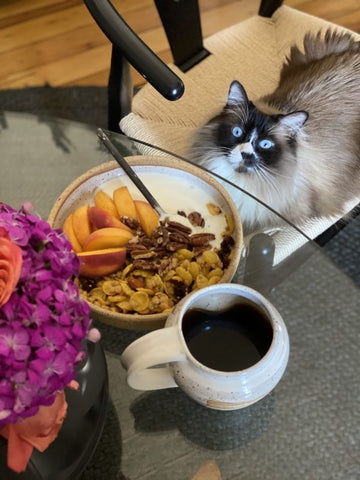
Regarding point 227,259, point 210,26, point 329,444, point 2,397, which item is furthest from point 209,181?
point 210,26

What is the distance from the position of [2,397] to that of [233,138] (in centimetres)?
66

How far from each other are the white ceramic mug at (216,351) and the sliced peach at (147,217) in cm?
19

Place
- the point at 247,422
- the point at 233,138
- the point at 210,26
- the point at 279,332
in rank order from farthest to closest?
the point at 210,26
the point at 233,138
the point at 247,422
the point at 279,332

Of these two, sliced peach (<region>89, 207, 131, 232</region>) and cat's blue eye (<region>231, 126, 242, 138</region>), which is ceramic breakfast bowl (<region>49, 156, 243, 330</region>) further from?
cat's blue eye (<region>231, 126, 242, 138</region>)

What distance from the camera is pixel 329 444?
649mm

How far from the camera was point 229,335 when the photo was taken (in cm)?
60

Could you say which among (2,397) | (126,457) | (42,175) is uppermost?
(2,397)

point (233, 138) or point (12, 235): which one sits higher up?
point (12, 235)

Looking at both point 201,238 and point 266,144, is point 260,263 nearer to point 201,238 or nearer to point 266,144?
point 201,238

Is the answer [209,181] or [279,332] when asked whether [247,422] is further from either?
[209,181]

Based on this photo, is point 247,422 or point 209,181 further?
point 209,181

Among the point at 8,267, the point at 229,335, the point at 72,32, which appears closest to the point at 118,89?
the point at 229,335

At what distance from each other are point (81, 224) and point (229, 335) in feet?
0.86

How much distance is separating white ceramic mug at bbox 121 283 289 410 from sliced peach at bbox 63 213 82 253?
0.20 m
